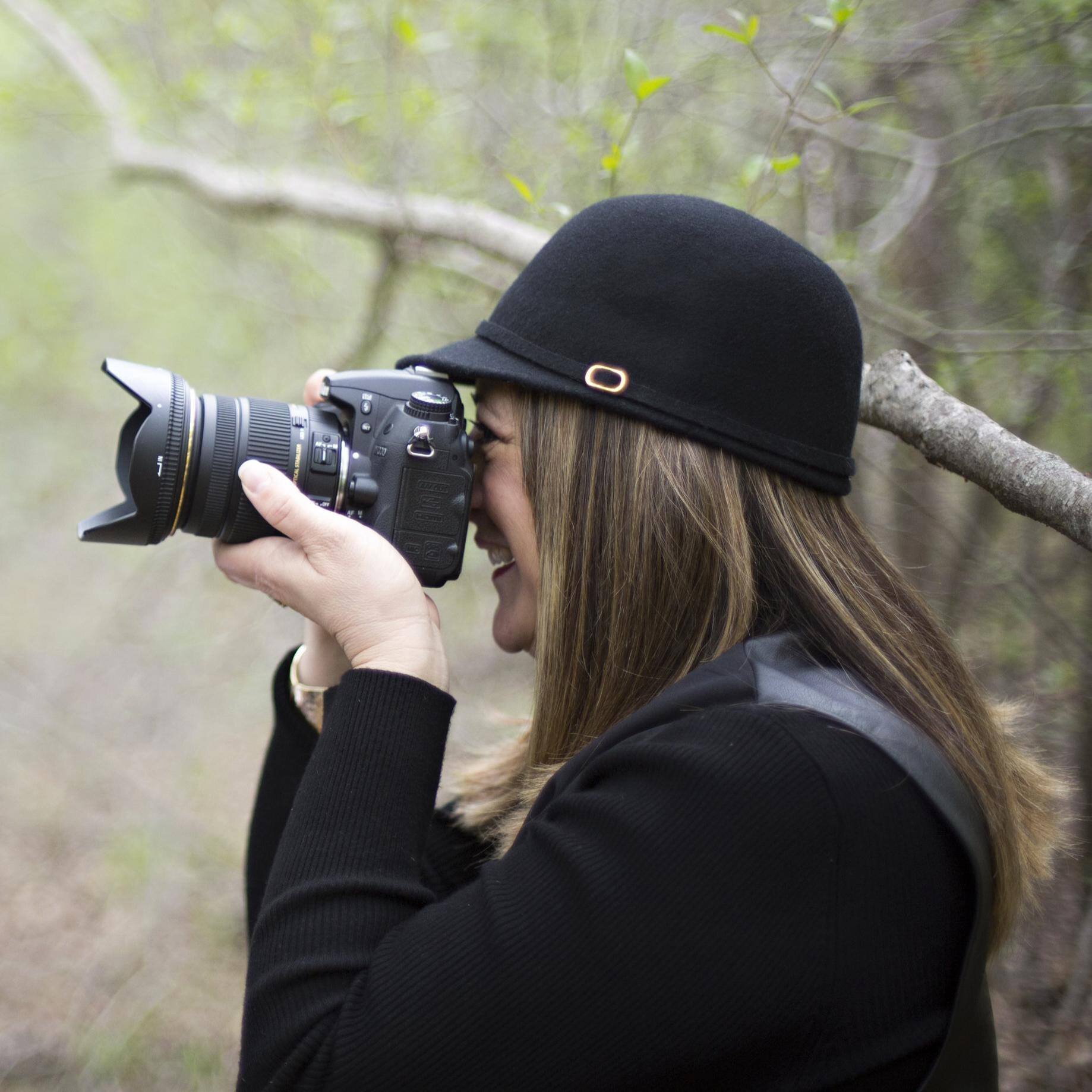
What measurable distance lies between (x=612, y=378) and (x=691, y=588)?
227mm

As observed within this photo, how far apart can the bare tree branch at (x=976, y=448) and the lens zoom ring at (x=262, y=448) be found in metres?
0.74

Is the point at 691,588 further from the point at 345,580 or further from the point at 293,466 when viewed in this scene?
the point at 293,466

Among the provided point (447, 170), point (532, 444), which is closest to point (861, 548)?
point (532, 444)

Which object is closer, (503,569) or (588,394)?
(588,394)

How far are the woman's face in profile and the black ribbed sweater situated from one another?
35 cm

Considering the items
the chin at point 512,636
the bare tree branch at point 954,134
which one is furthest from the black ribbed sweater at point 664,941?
the bare tree branch at point 954,134

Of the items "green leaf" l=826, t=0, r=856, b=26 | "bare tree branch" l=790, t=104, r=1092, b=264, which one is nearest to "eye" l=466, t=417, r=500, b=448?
"green leaf" l=826, t=0, r=856, b=26

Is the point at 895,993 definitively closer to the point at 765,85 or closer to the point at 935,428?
the point at 935,428

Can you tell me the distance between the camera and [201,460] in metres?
1.18

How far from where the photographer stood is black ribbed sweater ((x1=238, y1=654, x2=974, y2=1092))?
745 mm

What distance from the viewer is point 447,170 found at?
117 inches

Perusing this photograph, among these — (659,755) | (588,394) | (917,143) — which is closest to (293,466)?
(588,394)

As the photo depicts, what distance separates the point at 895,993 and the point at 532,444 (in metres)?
0.62

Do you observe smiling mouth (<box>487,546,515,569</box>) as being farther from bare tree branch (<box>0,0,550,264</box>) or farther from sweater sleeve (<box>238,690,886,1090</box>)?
bare tree branch (<box>0,0,550,264</box>)
